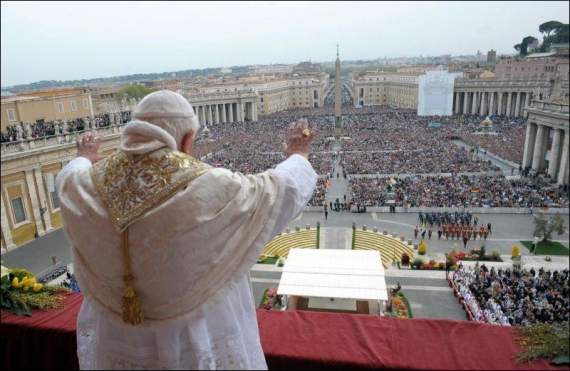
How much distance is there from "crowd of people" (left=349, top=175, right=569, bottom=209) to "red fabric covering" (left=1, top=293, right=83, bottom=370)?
47.6 ft

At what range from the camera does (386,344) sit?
2.21 m

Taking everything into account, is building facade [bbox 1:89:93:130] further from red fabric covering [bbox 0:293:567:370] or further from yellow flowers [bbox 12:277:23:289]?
red fabric covering [bbox 0:293:567:370]

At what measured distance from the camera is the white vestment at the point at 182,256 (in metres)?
1.25

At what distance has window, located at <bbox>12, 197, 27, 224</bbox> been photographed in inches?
461

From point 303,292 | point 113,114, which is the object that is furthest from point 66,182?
point 113,114

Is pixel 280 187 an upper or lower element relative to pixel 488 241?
upper

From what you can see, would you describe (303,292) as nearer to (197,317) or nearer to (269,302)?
(269,302)

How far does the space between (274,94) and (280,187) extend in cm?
5354

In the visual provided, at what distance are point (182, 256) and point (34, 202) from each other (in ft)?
43.1

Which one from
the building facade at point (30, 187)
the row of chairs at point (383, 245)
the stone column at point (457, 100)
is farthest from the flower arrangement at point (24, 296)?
the stone column at point (457, 100)

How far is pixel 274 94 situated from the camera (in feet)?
175

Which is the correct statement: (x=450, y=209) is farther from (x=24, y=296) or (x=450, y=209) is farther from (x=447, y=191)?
(x=24, y=296)

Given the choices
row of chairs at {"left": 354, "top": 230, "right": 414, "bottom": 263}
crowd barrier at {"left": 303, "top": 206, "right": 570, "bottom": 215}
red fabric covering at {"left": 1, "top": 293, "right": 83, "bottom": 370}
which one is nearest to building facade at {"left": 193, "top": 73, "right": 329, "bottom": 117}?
crowd barrier at {"left": 303, "top": 206, "right": 570, "bottom": 215}

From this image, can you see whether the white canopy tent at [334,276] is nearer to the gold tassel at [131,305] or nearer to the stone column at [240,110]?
the gold tassel at [131,305]
